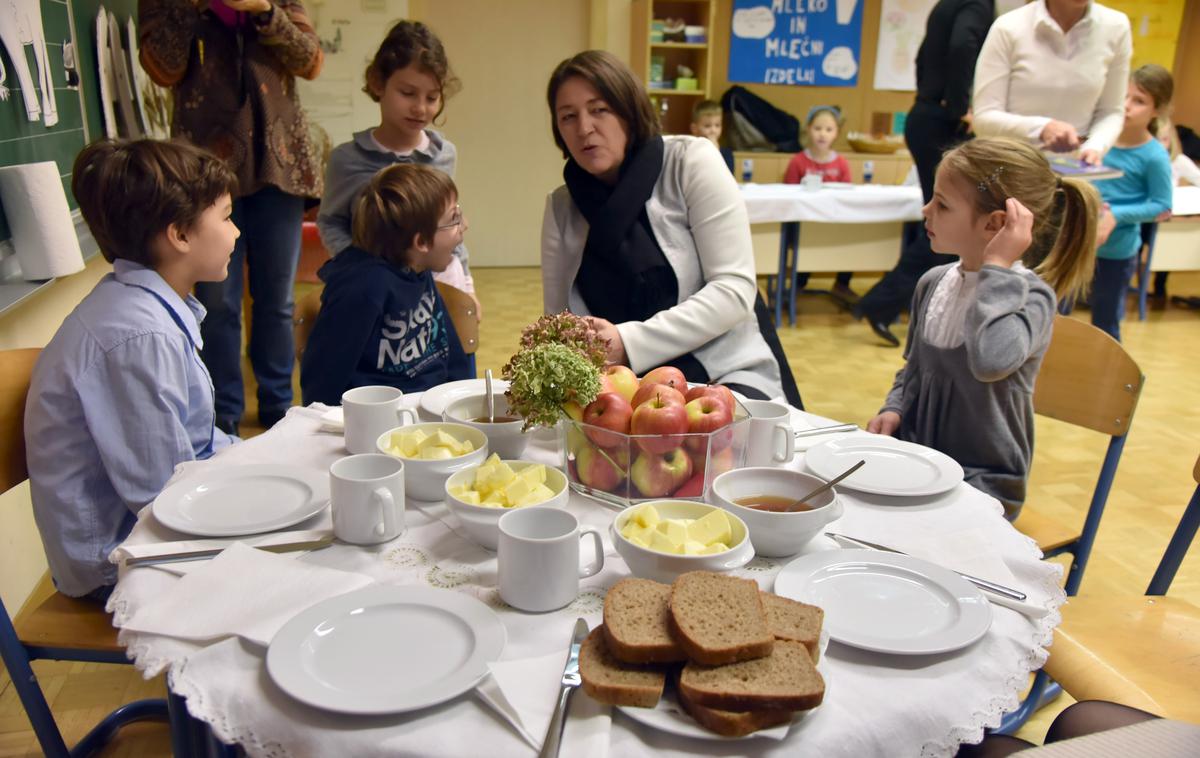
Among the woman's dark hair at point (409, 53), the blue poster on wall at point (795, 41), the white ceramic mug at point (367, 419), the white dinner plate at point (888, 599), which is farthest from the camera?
the blue poster on wall at point (795, 41)

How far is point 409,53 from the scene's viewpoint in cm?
256

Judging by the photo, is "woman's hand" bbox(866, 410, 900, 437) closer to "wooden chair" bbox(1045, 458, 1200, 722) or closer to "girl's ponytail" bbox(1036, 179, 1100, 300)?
"girl's ponytail" bbox(1036, 179, 1100, 300)

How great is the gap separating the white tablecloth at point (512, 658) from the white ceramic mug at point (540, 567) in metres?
0.02

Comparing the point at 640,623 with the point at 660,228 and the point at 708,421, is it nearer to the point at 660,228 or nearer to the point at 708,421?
the point at 708,421

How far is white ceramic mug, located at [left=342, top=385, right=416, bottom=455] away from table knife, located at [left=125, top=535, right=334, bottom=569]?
29 centimetres

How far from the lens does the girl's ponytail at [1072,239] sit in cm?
174

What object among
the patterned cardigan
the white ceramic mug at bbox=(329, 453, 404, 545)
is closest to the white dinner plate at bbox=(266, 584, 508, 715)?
the white ceramic mug at bbox=(329, 453, 404, 545)

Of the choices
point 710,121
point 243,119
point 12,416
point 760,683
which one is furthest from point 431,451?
point 710,121

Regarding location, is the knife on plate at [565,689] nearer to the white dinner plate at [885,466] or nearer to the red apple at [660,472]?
the red apple at [660,472]

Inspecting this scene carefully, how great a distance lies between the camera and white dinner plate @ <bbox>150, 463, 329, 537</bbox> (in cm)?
105

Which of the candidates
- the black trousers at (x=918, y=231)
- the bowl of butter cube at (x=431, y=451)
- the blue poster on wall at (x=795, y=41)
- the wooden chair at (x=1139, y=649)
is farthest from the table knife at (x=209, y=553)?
the blue poster on wall at (x=795, y=41)

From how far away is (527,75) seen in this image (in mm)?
6699

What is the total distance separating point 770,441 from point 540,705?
0.62m

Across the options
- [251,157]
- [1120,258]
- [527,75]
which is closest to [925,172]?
[1120,258]
